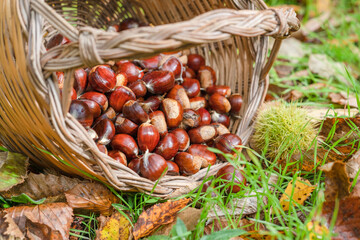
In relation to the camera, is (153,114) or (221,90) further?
(221,90)

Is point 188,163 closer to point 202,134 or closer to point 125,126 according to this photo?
point 202,134

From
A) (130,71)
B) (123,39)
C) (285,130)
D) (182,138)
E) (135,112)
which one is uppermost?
(123,39)

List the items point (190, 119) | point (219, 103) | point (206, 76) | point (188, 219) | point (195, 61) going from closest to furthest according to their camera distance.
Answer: point (188, 219) → point (190, 119) → point (219, 103) → point (206, 76) → point (195, 61)

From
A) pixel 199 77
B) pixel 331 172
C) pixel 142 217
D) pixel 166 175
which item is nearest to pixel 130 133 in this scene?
pixel 166 175

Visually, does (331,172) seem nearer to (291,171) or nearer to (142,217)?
(291,171)

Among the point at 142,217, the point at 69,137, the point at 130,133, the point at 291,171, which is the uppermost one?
the point at 69,137

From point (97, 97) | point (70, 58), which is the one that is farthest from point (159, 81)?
point (70, 58)
